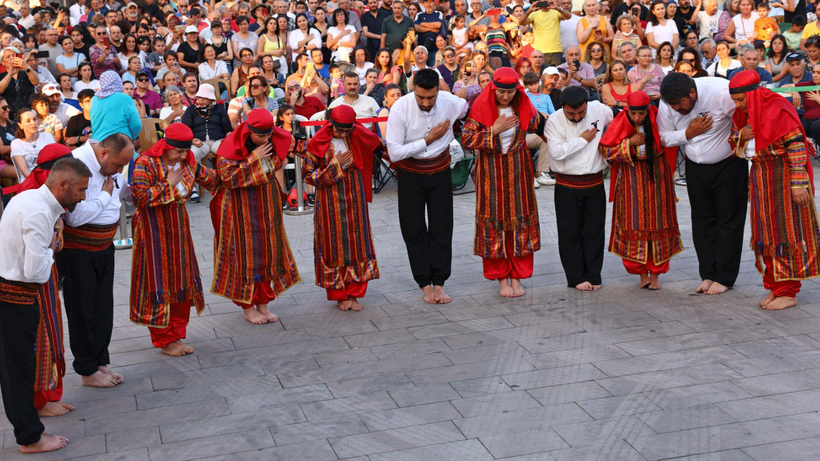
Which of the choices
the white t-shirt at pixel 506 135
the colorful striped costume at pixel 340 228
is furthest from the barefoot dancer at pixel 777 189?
the colorful striped costume at pixel 340 228

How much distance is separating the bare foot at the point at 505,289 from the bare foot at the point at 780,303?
1.76 m

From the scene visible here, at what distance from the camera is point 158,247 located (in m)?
5.75

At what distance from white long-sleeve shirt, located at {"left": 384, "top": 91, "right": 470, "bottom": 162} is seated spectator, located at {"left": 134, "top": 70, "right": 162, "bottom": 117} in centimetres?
571

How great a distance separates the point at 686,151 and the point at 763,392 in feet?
7.31

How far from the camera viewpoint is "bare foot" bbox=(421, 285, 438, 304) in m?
6.80

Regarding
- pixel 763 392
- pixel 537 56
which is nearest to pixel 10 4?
pixel 537 56

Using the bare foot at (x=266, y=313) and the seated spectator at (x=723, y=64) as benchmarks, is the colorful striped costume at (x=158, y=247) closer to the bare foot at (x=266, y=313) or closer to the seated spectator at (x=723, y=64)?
the bare foot at (x=266, y=313)

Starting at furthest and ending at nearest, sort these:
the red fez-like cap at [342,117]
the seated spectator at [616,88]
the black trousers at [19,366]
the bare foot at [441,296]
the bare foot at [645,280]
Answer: the seated spectator at [616,88], the bare foot at [645,280], the bare foot at [441,296], the red fez-like cap at [342,117], the black trousers at [19,366]

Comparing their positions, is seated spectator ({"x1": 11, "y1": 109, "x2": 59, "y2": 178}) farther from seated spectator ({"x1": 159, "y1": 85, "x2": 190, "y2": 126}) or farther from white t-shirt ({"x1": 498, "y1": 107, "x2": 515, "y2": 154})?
white t-shirt ({"x1": 498, "y1": 107, "x2": 515, "y2": 154})

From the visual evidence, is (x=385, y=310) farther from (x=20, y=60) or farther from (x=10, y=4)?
(x=10, y=4)

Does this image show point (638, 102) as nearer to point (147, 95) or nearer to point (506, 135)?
point (506, 135)

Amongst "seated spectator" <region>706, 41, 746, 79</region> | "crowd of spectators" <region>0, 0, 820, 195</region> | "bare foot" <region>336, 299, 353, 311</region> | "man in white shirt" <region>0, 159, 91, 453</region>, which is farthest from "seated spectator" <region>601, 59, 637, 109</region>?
"man in white shirt" <region>0, 159, 91, 453</region>

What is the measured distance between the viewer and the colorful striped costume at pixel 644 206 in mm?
6664

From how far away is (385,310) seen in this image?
6.70 meters
